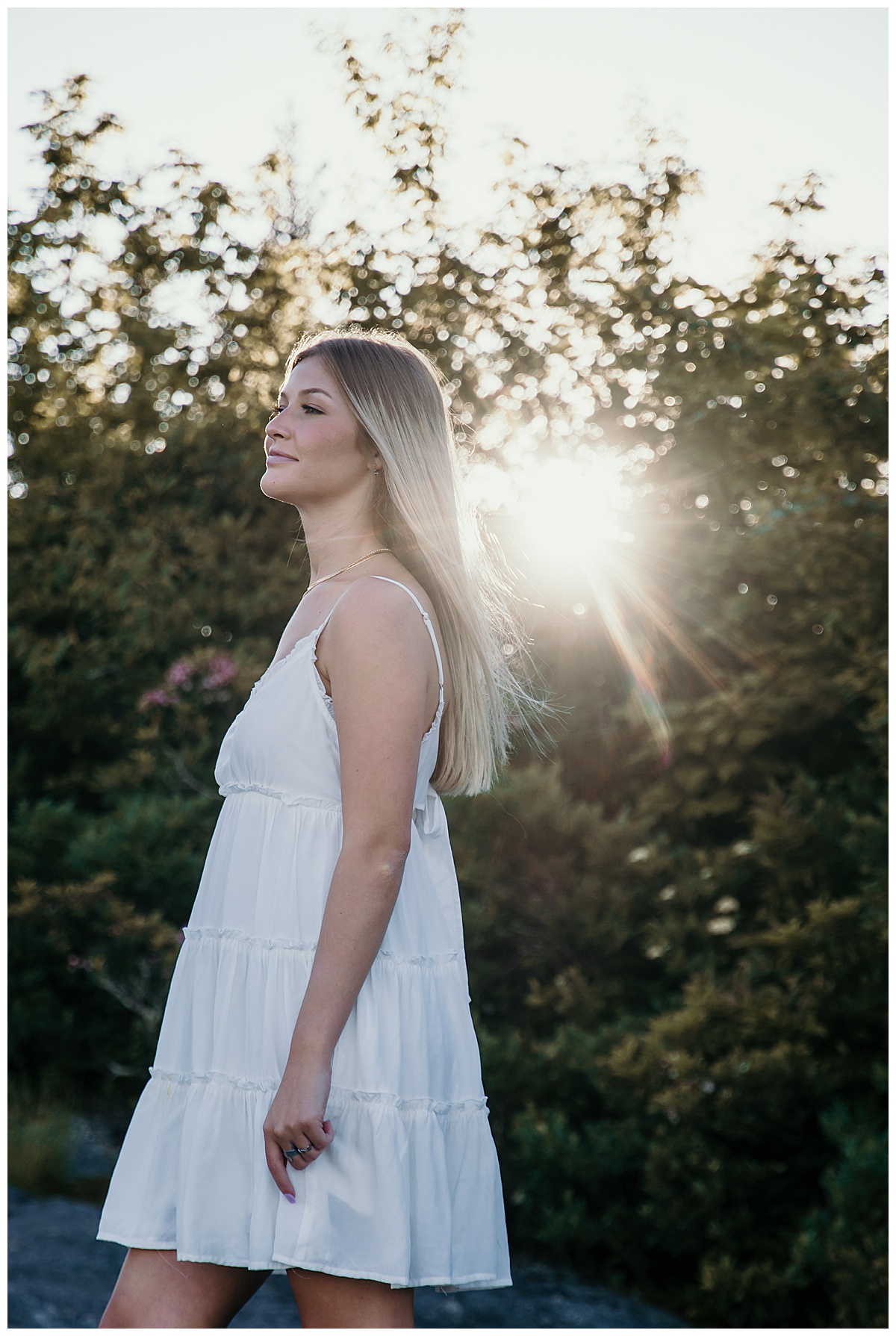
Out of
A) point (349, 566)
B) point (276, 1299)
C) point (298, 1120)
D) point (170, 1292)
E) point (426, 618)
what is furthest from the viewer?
point (276, 1299)

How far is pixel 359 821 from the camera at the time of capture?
5.20 feet

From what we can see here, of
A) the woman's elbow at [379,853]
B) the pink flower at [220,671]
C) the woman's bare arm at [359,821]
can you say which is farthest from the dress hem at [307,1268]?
the pink flower at [220,671]

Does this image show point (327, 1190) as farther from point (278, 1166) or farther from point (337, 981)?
point (337, 981)

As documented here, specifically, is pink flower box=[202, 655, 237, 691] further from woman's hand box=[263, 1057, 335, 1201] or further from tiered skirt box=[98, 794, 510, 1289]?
woman's hand box=[263, 1057, 335, 1201]

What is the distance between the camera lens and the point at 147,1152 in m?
1.69

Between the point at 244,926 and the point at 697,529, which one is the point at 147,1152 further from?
the point at 697,529

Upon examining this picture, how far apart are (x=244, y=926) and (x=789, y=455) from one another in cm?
311

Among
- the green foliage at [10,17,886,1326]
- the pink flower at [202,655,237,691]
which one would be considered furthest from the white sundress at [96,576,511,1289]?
the pink flower at [202,655,237,691]

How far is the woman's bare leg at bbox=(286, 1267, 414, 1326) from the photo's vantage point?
1538 mm

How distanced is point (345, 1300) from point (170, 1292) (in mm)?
262

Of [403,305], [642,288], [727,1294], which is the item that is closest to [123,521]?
[403,305]

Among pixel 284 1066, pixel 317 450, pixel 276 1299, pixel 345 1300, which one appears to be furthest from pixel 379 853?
pixel 276 1299

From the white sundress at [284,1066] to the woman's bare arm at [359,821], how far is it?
0.07m

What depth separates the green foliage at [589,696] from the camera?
3.51 m
